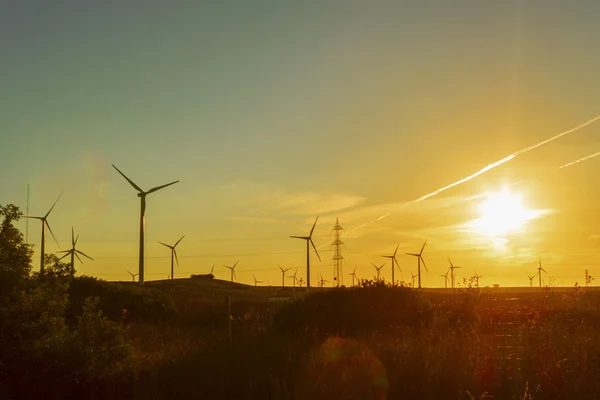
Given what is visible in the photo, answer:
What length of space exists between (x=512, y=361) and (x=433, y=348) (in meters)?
1.63

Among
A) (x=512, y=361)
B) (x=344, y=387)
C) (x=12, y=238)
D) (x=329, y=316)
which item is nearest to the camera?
(x=344, y=387)

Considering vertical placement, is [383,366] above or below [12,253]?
below

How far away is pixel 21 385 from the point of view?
1513 centimetres

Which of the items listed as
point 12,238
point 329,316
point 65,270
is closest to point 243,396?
point 65,270

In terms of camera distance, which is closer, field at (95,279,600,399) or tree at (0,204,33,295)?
field at (95,279,600,399)

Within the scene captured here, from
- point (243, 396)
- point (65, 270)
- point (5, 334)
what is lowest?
point (243, 396)

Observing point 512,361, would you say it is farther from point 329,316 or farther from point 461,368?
point 329,316

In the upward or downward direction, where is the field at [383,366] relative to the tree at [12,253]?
downward

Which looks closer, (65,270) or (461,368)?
(461,368)

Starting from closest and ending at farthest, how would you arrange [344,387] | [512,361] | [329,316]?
[344,387]
[512,361]
[329,316]

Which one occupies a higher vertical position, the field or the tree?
the tree

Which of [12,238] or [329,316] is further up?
[12,238]

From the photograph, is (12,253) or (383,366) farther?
(12,253)

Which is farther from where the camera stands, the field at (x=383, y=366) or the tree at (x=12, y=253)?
the tree at (x=12, y=253)
